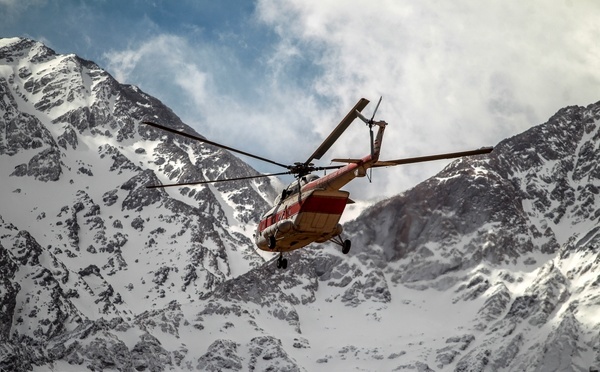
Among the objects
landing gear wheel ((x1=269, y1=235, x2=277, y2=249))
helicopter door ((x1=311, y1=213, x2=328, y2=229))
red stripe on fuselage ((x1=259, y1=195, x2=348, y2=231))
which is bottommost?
landing gear wheel ((x1=269, y1=235, x2=277, y2=249))

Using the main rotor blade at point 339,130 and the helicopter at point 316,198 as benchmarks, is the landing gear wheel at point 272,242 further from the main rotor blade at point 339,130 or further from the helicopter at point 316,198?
the main rotor blade at point 339,130

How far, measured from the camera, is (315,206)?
4791cm

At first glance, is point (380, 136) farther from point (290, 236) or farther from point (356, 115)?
point (290, 236)

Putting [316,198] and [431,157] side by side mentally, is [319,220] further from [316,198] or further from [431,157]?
[431,157]

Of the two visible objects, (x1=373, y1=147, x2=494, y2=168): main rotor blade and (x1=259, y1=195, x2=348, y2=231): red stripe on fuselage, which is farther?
(x1=259, y1=195, x2=348, y2=231): red stripe on fuselage

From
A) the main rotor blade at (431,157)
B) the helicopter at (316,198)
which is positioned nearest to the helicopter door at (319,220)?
the helicopter at (316,198)

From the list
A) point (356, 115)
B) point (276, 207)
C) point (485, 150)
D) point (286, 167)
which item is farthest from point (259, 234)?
point (485, 150)

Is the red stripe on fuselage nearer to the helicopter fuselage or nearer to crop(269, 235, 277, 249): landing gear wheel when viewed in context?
the helicopter fuselage

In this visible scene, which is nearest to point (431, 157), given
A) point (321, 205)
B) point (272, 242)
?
point (321, 205)

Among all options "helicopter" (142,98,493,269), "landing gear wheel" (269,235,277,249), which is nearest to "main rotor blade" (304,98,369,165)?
"helicopter" (142,98,493,269)

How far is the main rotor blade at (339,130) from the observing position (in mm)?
42781

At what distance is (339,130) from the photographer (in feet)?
147

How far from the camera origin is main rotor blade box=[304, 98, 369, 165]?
140 feet

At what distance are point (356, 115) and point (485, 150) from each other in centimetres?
751
